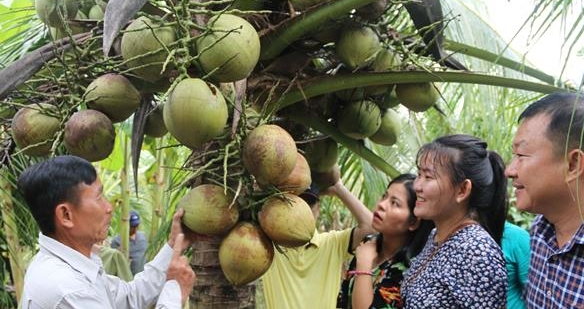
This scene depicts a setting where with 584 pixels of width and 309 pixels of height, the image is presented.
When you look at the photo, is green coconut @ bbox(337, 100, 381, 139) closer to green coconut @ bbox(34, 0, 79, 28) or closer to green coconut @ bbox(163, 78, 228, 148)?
green coconut @ bbox(163, 78, 228, 148)

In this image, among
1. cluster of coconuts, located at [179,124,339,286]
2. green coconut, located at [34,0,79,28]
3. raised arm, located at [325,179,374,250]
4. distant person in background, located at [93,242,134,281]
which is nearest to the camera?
cluster of coconuts, located at [179,124,339,286]

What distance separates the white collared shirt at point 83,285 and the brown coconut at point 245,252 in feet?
0.88

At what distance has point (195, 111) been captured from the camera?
4.23ft

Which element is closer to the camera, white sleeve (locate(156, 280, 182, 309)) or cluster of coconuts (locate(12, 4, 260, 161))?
cluster of coconuts (locate(12, 4, 260, 161))

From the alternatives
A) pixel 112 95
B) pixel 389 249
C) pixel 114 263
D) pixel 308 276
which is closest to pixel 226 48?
pixel 112 95

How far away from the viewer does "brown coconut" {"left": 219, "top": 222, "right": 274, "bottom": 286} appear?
4.71 feet

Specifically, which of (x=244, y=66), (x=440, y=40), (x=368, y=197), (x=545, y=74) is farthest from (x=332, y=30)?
(x=368, y=197)

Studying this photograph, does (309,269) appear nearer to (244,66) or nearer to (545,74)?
(545,74)

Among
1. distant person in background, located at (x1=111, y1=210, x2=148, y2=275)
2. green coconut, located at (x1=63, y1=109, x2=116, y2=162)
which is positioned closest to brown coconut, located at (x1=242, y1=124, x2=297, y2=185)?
green coconut, located at (x1=63, y1=109, x2=116, y2=162)

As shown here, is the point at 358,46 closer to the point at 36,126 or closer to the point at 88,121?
the point at 88,121

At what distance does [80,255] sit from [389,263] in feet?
3.48

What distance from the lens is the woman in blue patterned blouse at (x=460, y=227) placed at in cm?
162

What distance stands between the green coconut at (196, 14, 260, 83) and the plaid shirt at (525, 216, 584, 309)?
0.79m

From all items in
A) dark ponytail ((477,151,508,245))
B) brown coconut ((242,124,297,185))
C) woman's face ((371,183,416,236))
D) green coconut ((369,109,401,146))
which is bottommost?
woman's face ((371,183,416,236))
